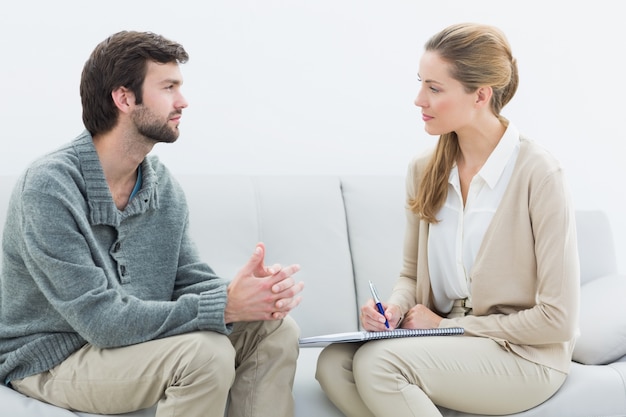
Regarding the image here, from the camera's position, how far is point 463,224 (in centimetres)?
205

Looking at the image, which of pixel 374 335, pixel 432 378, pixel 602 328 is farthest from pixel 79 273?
pixel 602 328

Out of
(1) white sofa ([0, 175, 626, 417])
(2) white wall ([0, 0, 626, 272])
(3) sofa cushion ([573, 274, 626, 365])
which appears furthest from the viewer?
(2) white wall ([0, 0, 626, 272])

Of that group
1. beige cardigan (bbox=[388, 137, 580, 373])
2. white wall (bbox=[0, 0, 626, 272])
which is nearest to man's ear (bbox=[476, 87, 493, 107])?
beige cardigan (bbox=[388, 137, 580, 373])

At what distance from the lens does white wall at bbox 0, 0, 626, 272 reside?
2635 millimetres

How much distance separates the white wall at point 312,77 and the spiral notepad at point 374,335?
3.61ft

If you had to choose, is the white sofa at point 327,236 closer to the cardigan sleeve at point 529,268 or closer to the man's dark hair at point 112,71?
the cardigan sleeve at point 529,268

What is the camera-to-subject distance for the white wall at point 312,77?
2635 millimetres

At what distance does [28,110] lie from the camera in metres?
2.62

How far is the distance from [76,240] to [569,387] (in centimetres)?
120

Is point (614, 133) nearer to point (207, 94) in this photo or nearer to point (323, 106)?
point (323, 106)

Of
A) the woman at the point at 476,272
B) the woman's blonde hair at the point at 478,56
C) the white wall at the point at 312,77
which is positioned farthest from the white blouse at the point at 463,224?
the white wall at the point at 312,77

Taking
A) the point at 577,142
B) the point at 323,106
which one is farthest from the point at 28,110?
the point at 577,142

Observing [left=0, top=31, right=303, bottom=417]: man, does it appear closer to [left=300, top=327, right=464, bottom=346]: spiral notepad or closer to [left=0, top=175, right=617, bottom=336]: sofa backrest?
[left=300, top=327, right=464, bottom=346]: spiral notepad

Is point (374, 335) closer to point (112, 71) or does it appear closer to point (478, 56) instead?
point (478, 56)
